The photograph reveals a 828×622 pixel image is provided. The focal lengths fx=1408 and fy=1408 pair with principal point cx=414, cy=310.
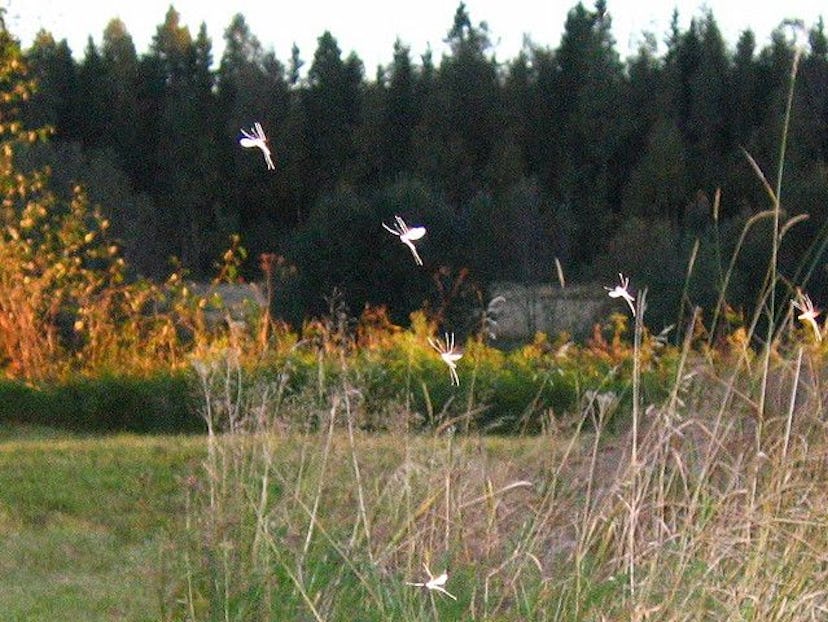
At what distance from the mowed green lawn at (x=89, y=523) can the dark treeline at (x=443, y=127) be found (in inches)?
987

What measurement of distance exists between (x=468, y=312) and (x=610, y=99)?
21869 mm

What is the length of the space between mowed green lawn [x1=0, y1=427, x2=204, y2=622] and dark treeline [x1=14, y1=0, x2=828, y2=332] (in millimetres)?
25076

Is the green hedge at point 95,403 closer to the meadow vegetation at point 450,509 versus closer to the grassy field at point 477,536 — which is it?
the meadow vegetation at point 450,509

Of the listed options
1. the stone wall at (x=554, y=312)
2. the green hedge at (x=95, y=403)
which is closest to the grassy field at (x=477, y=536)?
the green hedge at (x=95, y=403)

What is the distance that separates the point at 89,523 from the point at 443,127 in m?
33.9

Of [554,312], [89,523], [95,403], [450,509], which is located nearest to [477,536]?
[450,509]

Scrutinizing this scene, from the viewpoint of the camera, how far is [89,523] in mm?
6090

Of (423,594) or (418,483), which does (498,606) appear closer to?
(423,594)

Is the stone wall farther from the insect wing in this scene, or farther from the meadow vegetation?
the insect wing

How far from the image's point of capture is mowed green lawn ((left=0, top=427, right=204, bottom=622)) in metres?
4.77

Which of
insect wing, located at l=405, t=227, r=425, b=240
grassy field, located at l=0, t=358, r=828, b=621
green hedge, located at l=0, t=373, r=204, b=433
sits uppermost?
insect wing, located at l=405, t=227, r=425, b=240

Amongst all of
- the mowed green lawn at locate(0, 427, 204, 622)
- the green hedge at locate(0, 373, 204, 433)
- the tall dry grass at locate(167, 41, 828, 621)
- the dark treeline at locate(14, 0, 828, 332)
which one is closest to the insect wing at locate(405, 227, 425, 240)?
the tall dry grass at locate(167, 41, 828, 621)

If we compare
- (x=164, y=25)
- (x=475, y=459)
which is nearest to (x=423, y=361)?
(x=475, y=459)

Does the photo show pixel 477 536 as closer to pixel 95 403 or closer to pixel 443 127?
pixel 95 403
